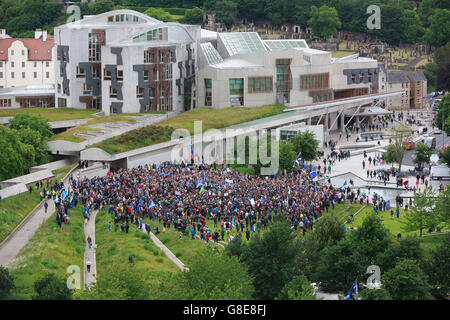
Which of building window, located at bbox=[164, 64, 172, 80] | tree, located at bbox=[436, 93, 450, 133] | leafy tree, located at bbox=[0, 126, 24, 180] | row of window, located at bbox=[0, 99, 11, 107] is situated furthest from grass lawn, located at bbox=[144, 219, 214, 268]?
tree, located at bbox=[436, 93, 450, 133]

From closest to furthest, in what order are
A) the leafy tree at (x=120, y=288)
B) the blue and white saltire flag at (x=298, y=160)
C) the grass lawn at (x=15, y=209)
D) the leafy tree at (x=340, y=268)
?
the leafy tree at (x=120, y=288)
the leafy tree at (x=340, y=268)
the grass lawn at (x=15, y=209)
the blue and white saltire flag at (x=298, y=160)

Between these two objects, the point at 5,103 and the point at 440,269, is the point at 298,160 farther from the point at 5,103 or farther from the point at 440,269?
the point at 5,103

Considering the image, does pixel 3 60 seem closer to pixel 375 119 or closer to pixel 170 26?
pixel 170 26

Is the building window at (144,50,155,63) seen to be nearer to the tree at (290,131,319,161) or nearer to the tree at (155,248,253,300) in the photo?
the tree at (290,131,319,161)

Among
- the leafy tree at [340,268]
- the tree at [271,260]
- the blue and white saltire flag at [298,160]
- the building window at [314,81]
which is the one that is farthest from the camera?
the building window at [314,81]

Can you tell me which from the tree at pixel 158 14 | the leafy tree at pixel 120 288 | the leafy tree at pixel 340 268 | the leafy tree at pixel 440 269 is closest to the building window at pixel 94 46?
the leafy tree at pixel 340 268

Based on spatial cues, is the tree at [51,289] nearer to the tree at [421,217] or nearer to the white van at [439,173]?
the tree at [421,217]
